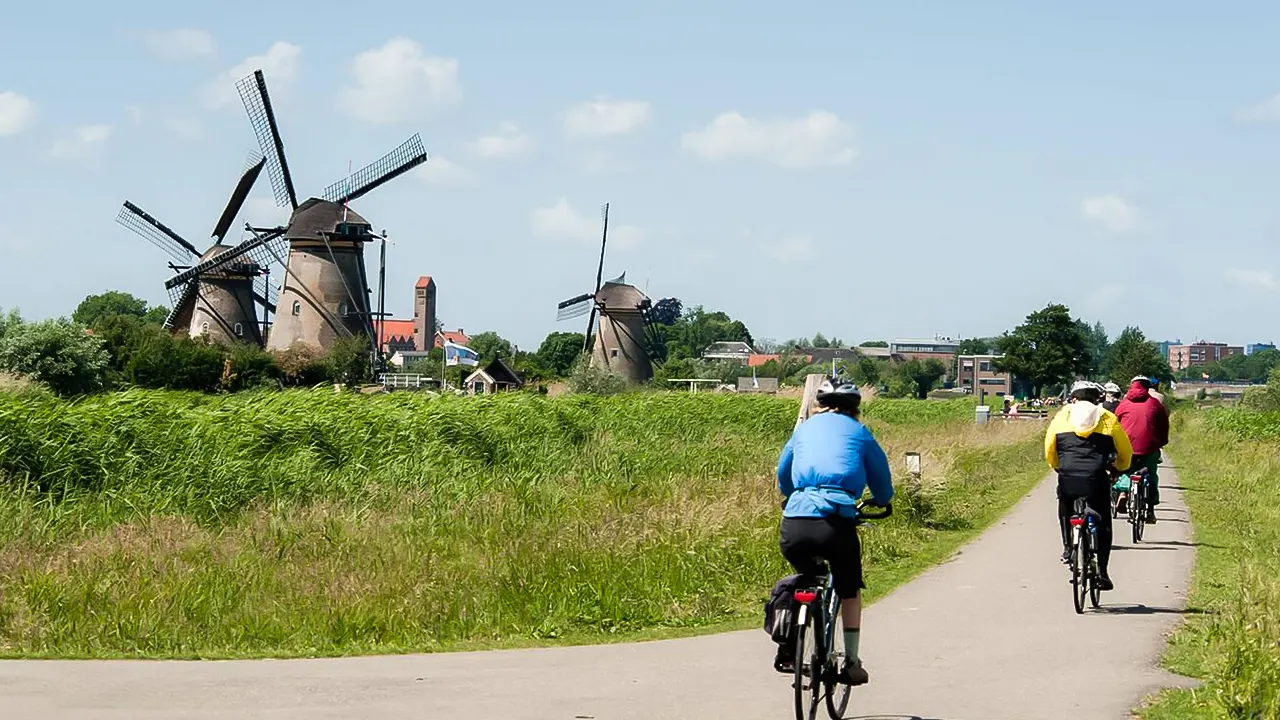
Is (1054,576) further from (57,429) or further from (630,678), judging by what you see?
(57,429)

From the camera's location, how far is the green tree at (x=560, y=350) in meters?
160

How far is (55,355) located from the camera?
183 feet

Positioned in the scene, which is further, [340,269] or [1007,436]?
[340,269]

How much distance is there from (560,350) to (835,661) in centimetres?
15792

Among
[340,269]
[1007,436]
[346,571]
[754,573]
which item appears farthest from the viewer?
[340,269]

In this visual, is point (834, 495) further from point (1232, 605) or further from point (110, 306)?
point (110, 306)

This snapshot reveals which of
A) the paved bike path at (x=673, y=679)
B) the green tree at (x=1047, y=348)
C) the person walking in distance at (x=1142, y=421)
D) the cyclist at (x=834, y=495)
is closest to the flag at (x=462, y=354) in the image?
the green tree at (x=1047, y=348)

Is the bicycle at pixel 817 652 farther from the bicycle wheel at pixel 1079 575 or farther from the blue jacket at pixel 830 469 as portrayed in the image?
the bicycle wheel at pixel 1079 575

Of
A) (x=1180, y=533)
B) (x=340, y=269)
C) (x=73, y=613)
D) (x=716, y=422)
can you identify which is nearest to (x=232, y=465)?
(x=73, y=613)

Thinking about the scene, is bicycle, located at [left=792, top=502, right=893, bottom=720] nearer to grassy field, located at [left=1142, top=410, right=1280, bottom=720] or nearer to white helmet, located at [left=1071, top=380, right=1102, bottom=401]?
grassy field, located at [left=1142, top=410, right=1280, bottom=720]

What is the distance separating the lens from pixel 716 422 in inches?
1553

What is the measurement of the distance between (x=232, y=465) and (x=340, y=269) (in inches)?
2212

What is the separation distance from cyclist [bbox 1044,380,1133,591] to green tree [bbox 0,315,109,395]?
4609 centimetres

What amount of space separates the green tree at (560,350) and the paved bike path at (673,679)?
143 m
